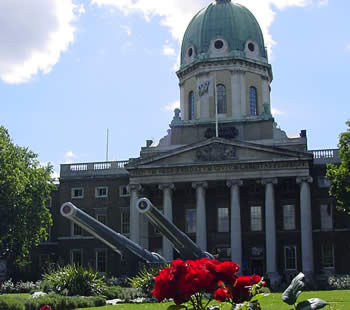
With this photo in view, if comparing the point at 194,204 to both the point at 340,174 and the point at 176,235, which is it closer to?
the point at 340,174

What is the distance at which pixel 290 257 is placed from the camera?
54.1 m

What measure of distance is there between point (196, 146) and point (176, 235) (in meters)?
22.1

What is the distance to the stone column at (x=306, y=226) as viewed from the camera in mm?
49688

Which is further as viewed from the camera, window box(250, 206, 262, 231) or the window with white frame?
the window with white frame

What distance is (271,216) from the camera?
1993 inches

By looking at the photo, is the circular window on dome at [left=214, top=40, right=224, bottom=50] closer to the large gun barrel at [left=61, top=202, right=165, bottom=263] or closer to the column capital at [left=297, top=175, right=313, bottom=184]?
the column capital at [left=297, top=175, right=313, bottom=184]

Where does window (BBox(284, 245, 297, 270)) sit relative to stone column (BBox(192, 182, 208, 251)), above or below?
below

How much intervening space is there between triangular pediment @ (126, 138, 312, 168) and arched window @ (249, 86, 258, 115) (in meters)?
10.4

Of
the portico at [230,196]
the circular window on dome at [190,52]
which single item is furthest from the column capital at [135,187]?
the circular window on dome at [190,52]

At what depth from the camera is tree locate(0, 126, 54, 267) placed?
47188mm

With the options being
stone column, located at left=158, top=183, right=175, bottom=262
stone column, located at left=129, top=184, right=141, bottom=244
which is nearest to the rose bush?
stone column, located at left=158, top=183, right=175, bottom=262

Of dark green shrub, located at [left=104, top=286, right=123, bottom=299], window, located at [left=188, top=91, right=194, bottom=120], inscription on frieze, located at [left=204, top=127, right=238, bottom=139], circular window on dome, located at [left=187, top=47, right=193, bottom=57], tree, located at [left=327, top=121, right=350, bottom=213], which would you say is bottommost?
dark green shrub, located at [left=104, top=286, right=123, bottom=299]

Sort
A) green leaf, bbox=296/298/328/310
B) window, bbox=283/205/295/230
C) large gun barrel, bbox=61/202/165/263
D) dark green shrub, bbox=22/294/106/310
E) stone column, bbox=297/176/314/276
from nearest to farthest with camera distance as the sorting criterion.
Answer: green leaf, bbox=296/298/328/310
dark green shrub, bbox=22/294/106/310
large gun barrel, bbox=61/202/165/263
stone column, bbox=297/176/314/276
window, bbox=283/205/295/230

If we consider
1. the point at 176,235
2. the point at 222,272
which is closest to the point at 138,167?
the point at 176,235
